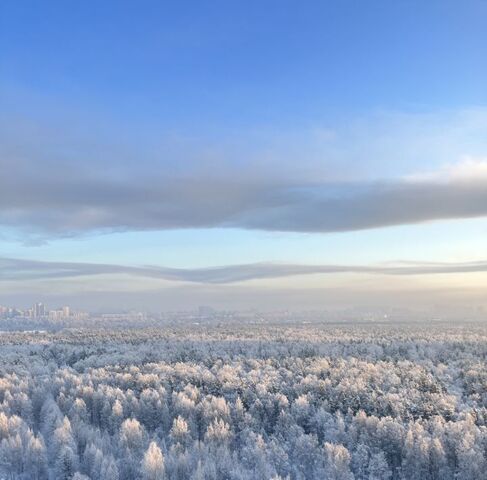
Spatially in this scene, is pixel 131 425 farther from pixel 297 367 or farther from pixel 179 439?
pixel 297 367

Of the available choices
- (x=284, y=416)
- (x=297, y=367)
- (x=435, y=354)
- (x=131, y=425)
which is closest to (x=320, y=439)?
(x=284, y=416)

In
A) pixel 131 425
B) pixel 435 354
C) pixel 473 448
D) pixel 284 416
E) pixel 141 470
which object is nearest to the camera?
pixel 141 470

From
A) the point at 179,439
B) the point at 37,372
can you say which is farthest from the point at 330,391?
the point at 37,372

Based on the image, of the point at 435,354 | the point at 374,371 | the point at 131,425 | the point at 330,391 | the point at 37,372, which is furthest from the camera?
the point at 435,354

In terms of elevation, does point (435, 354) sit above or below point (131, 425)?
below

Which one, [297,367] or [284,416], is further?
[297,367]

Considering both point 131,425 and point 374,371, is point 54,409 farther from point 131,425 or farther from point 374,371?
point 374,371

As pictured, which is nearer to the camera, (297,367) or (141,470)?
(141,470)

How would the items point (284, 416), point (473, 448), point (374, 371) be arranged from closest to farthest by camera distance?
point (473, 448) < point (284, 416) < point (374, 371)

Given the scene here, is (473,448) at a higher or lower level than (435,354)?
higher
